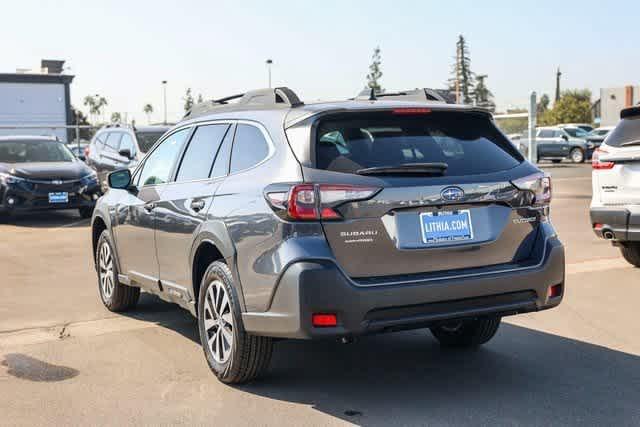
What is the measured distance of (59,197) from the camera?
51.0ft

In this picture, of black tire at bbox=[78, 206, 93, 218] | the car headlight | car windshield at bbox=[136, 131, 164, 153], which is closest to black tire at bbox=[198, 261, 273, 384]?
the car headlight

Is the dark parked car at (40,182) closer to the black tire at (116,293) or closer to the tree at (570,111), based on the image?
the black tire at (116,293)

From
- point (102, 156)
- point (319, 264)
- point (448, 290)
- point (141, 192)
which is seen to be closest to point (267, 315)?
point (319, 264)

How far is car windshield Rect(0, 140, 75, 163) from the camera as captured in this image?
16500mm

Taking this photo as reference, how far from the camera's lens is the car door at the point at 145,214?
6.43 meters

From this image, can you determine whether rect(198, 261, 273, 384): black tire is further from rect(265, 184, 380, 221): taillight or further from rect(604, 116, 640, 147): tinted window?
rect(604, 116, 640, 147): tinted window

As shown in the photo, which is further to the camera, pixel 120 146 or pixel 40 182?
pixel 120 146

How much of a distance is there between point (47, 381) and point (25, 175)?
35.5ft

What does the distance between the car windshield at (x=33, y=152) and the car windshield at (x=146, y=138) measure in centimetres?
142

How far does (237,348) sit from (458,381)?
1.39 meters

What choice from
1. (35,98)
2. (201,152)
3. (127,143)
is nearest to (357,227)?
(201,152)

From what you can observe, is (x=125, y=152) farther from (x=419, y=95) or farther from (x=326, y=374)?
(x=326, y=374)

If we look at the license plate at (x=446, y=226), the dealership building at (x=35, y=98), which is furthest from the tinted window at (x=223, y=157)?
the dealership building at (x=35, y=98)

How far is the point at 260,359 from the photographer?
5105 millimetres
